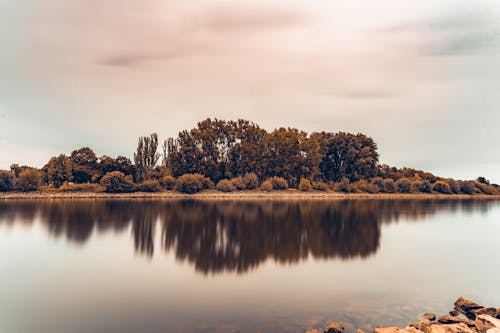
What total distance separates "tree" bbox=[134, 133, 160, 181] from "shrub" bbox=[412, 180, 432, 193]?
186ft

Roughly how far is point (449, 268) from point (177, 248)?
12565mm

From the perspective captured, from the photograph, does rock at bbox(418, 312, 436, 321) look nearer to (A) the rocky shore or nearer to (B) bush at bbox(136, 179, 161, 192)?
(A) the rocky shore

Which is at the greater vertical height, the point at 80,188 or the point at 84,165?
the point at 84,165

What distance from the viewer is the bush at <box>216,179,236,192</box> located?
66188 mm

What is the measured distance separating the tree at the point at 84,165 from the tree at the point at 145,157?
8.03m

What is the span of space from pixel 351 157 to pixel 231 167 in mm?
26067

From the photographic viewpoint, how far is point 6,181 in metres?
59.3

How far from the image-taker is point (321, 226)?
26234mm

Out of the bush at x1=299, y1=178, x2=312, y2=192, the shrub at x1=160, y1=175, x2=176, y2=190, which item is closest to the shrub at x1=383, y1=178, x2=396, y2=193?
the bush at x1=299, y1=178, x2=312, y2=192

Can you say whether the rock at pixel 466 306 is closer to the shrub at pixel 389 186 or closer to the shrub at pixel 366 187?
the shrub at pixel 366 187

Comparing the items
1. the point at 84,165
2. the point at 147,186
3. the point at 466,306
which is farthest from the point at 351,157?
the point at 466,306

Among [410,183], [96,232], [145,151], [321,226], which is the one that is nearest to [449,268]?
[321,226]

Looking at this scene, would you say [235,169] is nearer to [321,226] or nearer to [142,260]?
[321,226]

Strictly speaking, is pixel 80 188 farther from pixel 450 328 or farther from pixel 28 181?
pixel 450 328
